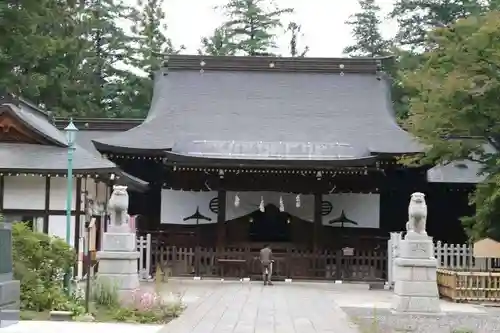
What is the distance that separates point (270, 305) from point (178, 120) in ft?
38.3

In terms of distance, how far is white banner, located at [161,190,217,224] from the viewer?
76.6 ft

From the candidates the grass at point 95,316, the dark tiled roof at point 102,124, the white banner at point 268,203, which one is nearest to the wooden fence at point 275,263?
the white banner at point 268,203

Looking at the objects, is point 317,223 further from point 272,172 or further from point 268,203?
point 272,172

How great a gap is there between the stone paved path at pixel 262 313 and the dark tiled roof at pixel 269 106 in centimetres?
653

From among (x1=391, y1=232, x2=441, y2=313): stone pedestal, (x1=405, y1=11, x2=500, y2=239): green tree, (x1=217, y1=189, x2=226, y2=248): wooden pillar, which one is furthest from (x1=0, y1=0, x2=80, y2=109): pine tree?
(x1=391, y1=232, x2=441, y2=313): stone pedestal

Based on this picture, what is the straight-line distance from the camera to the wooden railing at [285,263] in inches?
826

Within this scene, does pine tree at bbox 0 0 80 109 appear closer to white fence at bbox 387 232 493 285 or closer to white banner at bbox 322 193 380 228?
white banner at bbox 322 193 380 228

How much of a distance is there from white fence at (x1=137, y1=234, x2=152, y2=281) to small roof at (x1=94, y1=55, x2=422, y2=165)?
255cm

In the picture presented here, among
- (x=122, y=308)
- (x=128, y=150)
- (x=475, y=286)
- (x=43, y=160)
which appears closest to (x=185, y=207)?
(x=128, y=150)

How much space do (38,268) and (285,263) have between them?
387 inches

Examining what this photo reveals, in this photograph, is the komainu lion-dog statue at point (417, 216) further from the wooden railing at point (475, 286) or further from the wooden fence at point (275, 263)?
the wooden fence at point (275, 263)

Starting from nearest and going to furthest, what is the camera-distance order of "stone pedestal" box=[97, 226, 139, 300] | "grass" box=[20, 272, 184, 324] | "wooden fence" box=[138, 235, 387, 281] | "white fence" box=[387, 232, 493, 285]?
"grass" box=[20, 272, 184, 324]
"stone pedestal" box=[97, 226, 139, 300]
"white fence" box=[387, 232, 493, 285]
"wooden fence" box=[138, 235, 387, 281]

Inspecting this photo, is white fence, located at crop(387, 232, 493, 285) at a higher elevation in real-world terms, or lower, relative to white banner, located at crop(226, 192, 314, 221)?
lower

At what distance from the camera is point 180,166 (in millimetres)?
21344
